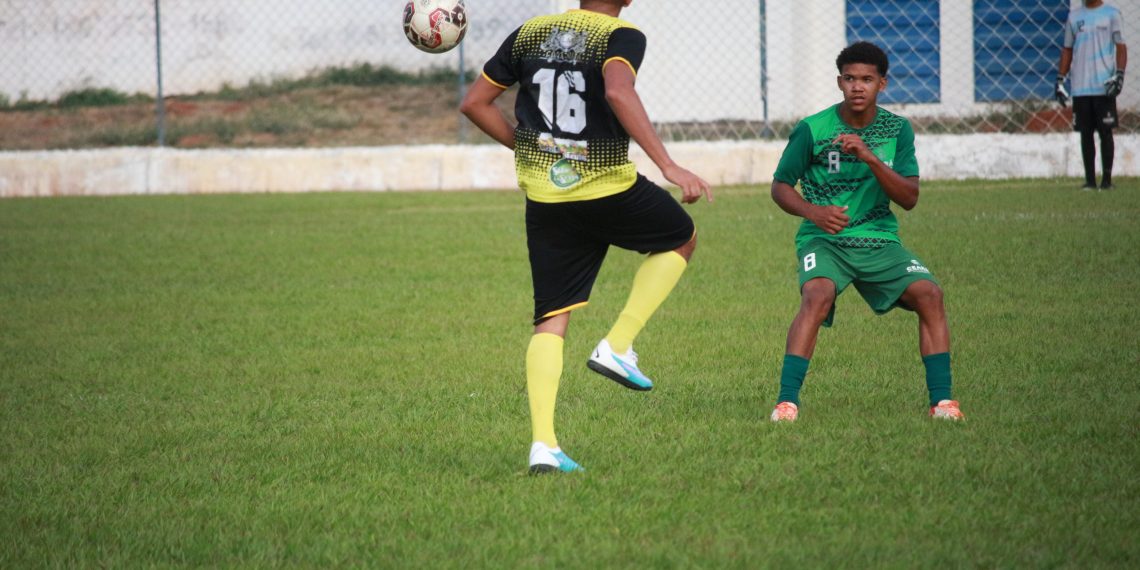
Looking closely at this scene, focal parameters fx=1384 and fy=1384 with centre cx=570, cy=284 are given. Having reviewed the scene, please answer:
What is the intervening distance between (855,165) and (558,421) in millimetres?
1499

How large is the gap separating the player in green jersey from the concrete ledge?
10.4m

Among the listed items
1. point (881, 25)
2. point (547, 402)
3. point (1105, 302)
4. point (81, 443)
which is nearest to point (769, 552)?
point (547, 402)

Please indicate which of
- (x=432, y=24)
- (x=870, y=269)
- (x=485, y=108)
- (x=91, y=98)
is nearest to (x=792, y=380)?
(x=870, y=269)

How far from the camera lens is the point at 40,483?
14.9 feet

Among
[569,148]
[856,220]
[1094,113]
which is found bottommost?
[856,220]

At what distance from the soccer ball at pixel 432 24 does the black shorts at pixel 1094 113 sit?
9356mm

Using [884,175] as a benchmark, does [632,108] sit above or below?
above

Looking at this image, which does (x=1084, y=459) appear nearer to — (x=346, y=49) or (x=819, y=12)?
(x=819, y=12)

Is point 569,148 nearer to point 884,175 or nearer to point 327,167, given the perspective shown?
point 884,175

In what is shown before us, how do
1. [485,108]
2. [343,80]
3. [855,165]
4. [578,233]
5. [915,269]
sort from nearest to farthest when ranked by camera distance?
[578,233] → [485,108] → [915,269] → [855,165] → [343,80]

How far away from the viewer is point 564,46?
4.39 metres

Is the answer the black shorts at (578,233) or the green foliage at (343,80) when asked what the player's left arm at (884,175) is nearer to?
the black shorts at (578,233)

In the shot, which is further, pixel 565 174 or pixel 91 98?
pixel 91 98

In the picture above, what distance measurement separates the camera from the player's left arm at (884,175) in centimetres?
492
